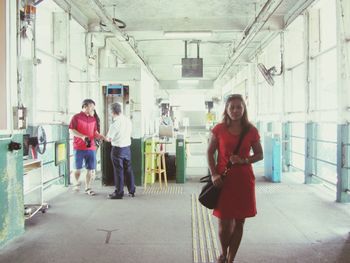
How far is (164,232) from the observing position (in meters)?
4.34

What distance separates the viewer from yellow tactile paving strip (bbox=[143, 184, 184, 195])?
674 cm

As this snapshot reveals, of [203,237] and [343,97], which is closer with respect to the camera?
[203,237]

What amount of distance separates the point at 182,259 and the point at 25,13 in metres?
3.61

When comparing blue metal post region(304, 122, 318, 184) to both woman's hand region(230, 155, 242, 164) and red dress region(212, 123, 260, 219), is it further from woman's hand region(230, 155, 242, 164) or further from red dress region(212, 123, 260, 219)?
woman's hand region(230, 155, 242, 164)

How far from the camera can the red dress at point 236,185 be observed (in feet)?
9.53

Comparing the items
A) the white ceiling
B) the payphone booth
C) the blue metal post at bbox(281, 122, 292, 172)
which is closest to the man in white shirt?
the payphone booth

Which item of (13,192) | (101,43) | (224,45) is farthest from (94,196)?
(224,45)

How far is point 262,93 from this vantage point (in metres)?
12.9

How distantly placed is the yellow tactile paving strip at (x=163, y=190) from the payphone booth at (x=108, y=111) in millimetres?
915

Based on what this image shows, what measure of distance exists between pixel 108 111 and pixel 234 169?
18.7 ft

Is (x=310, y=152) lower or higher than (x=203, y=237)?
higher

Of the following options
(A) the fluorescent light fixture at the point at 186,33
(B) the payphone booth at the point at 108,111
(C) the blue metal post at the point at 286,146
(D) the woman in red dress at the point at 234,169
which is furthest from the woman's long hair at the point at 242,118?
(C) the blue metal post at the point at 286,146

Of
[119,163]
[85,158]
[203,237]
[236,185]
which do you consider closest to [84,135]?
[85,158]

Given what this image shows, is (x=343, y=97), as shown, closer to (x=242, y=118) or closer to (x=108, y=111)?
(x=242, y=118)
